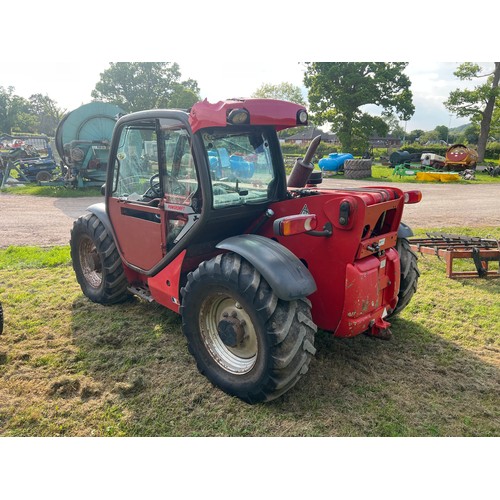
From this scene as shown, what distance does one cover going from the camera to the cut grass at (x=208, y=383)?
119 inches

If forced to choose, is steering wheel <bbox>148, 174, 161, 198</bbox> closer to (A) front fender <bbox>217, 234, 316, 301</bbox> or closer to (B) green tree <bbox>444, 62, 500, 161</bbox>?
(A) front fender <bbox>217, 234, 316, 301</bbox>

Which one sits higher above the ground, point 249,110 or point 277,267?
point 249,110

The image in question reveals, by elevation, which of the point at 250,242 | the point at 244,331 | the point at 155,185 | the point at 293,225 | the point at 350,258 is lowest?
the point at 244,331

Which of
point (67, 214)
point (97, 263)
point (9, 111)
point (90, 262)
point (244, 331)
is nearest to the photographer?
point (244, 331)

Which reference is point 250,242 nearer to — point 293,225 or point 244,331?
point 293,225

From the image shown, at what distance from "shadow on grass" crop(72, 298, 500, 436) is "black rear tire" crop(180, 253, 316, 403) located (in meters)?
0.19

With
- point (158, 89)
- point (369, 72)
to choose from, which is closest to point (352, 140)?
point (369, 72)

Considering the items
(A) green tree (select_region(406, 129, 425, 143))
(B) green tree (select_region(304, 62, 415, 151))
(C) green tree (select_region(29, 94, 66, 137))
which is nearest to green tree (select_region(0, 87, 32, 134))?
(C) green tree (select_region(29, 94, 66, 137))

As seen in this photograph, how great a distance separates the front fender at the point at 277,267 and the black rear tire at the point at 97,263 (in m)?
1.99

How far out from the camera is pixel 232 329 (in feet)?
10.9

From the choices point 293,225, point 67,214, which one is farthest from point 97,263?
point 67,214

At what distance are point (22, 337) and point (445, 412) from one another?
3934 millimetres

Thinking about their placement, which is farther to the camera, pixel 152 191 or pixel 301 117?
pixel 152 191

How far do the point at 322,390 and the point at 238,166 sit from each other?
6.59 feet
